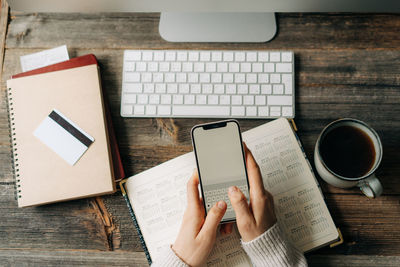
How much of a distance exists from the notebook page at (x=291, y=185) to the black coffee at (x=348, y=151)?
6cm

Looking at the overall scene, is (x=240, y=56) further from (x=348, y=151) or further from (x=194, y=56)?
(x=348, y=151)

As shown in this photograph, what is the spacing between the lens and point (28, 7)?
628mm

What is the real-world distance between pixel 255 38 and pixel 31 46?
0.51 meters

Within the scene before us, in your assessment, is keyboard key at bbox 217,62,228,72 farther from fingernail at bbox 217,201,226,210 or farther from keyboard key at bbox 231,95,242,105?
fingernail at bbox 217,201,226,210

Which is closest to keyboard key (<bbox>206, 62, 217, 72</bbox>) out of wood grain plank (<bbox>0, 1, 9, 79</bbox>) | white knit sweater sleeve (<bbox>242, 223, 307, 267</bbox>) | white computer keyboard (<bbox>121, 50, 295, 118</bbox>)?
white computer keyboard (<bbox>121, 50, 295, 118</bbox>)

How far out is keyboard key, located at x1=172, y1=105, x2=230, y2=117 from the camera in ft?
2.27

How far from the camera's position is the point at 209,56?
Answer: 0.71 metres

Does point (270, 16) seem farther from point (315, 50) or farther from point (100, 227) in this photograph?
point (100, 227)

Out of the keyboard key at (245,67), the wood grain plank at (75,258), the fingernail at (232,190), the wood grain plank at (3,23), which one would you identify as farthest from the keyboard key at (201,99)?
the wood grain plank at (3,23)

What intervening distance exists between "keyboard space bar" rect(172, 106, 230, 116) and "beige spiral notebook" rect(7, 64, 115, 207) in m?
0.16

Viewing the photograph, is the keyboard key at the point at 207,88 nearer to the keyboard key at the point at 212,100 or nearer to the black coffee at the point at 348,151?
the keyboard key at the point at 212,100

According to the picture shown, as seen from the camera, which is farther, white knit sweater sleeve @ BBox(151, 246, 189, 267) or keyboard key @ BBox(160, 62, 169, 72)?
keyboard key @ BBox(160, 62, 169, 72)

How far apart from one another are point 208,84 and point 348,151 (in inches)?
12.0

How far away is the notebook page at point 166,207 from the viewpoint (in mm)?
636
